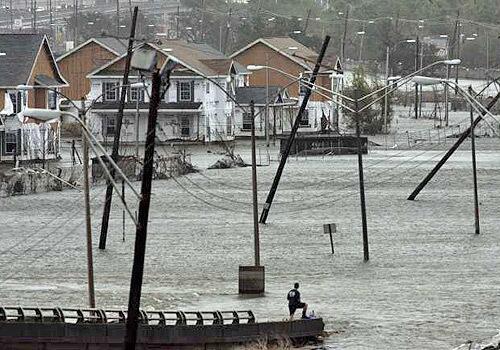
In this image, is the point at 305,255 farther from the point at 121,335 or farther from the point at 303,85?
the point at 121,335

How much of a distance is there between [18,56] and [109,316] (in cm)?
6056

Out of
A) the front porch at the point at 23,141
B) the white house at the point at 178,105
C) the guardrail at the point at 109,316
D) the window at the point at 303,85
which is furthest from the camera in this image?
the white house at the point at 178,105

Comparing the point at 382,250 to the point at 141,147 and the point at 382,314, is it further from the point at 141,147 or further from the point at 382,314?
the point at 141,147

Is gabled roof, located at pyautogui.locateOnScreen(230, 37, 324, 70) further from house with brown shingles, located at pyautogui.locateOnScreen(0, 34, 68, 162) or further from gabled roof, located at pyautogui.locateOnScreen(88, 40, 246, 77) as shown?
house with brown shingles, located at pyautogui.locateOnScreen(0, 34, 68, 162)

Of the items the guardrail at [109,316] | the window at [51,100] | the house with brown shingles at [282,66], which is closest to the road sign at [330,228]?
the guardrail at [109,316]

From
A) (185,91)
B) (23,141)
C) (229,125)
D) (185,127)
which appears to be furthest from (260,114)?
(23,141)

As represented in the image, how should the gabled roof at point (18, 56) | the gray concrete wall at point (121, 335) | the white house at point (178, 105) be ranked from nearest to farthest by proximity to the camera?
1. the gray concrete wall at point (121, 335)
2. the gabled roof at point (18, 56)
3. the white house at point (178, 105)

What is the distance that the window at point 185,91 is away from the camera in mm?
115125

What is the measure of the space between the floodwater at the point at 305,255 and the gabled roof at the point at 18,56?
11.0 m

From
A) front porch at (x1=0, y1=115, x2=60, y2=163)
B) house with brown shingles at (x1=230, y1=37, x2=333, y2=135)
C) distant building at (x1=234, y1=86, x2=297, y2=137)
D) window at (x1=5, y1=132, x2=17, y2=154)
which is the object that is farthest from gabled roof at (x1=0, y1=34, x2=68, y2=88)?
house with brown shingles at (x1=230, y1=37, x2=333, y2=135)

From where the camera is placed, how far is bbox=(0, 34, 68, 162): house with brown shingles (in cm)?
9312

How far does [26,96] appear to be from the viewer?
95312 millimetres

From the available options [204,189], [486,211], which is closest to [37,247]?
[486,211]

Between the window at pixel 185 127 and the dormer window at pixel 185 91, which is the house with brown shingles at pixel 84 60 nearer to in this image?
the dormer window at pixel 185 91
